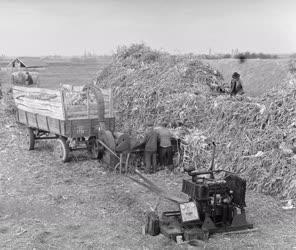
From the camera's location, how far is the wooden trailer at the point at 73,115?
37.6ft

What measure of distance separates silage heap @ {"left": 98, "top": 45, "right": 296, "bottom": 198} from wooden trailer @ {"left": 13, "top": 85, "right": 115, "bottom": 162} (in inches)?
87.8

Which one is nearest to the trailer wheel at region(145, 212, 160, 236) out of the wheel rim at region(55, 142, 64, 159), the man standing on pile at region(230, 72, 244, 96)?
the wheel rim at region(55, 142, 64, 159)

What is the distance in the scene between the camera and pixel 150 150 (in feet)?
36.1

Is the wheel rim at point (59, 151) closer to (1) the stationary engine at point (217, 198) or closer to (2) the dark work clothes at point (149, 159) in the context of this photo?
(2) the dark work clothes at point (149, 159)

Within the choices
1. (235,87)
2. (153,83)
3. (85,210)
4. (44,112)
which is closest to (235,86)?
(235,87)

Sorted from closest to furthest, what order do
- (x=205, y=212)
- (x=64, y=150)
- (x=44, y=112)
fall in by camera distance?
1. (x=205, y=212)
2. (x=64, y=150)
3. (x=44, y=112)

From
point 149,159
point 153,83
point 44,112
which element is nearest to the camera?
point 149,159

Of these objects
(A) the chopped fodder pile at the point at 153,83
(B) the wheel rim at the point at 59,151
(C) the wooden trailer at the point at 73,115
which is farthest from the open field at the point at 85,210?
(A) the chopped fodder pile at the point at 153,83

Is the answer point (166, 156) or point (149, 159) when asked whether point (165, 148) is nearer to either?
point (166, 156)

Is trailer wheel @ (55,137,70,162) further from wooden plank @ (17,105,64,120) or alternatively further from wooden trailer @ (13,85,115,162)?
wooden plank @ (17,105,64,120)

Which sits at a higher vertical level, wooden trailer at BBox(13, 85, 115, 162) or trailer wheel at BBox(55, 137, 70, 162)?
wooden trailer at BBox(13, 85, 115, 162)

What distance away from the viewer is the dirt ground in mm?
6918

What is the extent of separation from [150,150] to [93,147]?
6.18 ft

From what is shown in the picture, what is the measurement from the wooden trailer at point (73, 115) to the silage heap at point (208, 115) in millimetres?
2231
